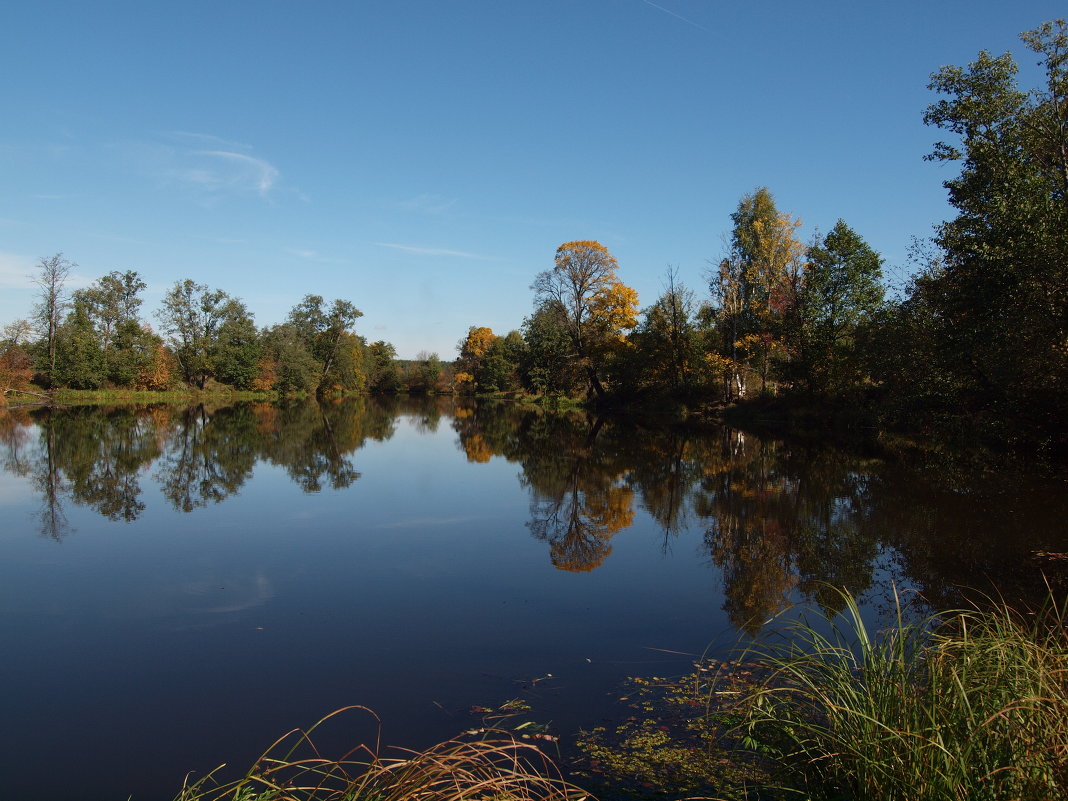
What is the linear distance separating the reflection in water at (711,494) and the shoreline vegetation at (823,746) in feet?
7.93

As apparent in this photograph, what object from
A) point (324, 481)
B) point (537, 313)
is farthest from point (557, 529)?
point (537, 313)

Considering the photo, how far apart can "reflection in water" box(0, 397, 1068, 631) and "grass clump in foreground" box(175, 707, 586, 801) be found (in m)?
3.31

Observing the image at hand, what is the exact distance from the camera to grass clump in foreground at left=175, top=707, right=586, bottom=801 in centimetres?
231

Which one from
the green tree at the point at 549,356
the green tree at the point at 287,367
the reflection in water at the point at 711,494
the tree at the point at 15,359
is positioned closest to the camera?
the reflection in water at the point at 711,494

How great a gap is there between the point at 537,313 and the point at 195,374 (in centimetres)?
2947

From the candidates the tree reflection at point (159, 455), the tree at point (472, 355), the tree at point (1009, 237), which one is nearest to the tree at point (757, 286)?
the tree at point (1009, 237)

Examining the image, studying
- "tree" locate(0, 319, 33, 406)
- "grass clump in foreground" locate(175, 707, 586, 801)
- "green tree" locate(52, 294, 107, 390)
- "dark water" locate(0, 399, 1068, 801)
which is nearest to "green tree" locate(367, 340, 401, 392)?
"green tree" locate(52, 294, 107, 390)

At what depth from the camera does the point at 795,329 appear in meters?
28.9

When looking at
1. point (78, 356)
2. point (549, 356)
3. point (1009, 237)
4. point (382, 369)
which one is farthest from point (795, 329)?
point (382, 369)

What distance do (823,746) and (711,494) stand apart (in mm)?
10452

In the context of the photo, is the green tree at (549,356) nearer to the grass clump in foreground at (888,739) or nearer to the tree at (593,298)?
the tree at (593,298)

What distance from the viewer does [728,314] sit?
33.4m

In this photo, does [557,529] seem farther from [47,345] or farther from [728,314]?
[47,345]

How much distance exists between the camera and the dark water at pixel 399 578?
450 cm
